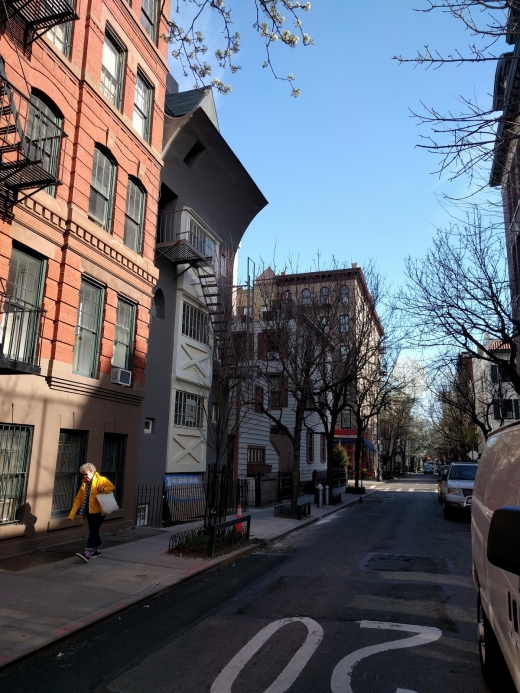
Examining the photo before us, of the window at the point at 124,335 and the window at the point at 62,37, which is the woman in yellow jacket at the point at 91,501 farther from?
the window at the point at 62,37

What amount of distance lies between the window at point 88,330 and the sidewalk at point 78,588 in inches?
162

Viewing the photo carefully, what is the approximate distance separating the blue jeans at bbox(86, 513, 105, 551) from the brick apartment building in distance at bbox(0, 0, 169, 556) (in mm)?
1365

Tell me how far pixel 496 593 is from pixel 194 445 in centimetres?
1622

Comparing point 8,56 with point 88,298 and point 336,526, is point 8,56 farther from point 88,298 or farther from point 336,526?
point 336,526

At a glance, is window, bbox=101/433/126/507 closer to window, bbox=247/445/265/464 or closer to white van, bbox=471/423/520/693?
white van, bbox=471/423/520/693

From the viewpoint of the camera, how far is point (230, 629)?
20.2 feet

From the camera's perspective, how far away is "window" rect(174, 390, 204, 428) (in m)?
18.3

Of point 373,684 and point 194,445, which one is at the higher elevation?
point 194,445

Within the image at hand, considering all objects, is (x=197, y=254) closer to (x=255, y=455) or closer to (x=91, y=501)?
(x=91, y=501)

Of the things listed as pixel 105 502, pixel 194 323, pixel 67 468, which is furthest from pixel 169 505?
pixel 105 502

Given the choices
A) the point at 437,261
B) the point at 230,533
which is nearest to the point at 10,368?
the point at 230,533

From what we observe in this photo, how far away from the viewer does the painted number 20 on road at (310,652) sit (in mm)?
4637

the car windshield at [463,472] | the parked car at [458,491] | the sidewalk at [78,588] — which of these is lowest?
the sidewalk at [78,588]

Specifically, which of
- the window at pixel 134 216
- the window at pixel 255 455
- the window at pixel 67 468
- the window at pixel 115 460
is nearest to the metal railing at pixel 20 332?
the window at pixel 67 468
